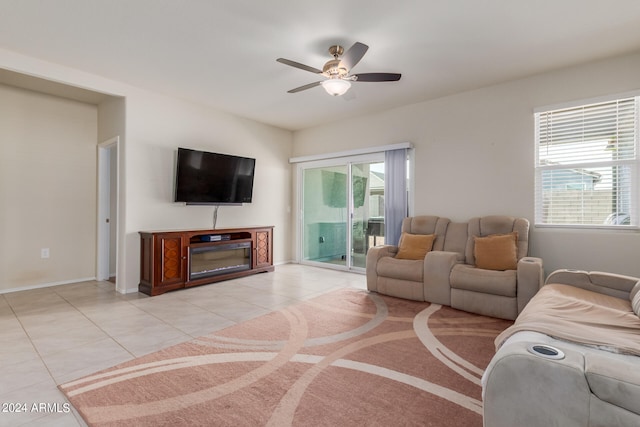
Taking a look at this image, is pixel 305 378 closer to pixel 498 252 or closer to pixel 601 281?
pixel 601 281

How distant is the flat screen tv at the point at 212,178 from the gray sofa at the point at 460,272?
7.91 feet

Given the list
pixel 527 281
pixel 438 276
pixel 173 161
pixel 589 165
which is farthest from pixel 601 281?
pixel 173 161

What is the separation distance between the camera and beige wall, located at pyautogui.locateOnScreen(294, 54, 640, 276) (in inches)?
131

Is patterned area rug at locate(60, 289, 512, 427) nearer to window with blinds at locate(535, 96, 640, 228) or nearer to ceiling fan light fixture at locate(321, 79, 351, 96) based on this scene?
window with blinds at locate(535, 96, 640, 228)

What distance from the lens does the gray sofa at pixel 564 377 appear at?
1.03 meters

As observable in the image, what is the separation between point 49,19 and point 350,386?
3.66 meters

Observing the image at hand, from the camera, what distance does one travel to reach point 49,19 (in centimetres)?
261

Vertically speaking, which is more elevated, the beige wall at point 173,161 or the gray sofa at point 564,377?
the beige wall at point 173,161

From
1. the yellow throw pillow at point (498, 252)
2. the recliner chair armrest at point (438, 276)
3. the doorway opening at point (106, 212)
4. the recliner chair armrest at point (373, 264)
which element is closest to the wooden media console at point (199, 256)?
the doorway opening at point (106, 212)

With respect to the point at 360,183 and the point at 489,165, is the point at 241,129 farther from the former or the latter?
the point at 489,165

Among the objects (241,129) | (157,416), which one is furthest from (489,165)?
(157,416)

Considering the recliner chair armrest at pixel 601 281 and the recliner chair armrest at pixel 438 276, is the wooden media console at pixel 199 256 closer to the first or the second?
the recliner chair armrest at pixel 438 276

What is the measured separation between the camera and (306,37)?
287 centimetres

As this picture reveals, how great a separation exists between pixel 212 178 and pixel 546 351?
4421mm
